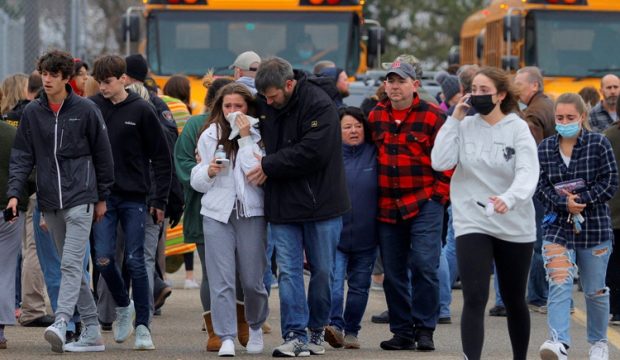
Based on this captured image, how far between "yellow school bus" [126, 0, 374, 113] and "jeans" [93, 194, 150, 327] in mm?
9354

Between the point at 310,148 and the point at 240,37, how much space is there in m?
10.2

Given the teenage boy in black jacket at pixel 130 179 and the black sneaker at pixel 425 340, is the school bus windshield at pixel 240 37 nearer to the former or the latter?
the teenage boy in black jacket at pixel 130 179

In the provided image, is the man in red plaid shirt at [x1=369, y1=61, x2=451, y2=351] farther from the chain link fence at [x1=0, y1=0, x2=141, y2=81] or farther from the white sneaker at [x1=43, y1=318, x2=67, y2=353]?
the chain link fence at [x1=0, y1=0, x2=141, y2=81]

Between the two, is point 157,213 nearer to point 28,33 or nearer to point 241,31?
point 241,31

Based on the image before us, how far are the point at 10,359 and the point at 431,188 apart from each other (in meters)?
2.82

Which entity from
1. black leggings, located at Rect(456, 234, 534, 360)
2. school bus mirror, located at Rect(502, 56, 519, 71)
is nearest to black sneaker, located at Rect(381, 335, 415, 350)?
black leggings, located at Rect(456, 234, 534, 360)

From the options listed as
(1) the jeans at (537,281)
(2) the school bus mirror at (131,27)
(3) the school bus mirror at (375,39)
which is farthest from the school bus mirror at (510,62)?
(1) the jeans at (537,281)

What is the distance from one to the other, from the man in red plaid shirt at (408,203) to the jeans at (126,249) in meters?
1.55

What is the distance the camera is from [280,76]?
9445 mm

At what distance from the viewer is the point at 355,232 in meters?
10.2

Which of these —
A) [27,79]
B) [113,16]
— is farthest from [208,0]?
[113,16]

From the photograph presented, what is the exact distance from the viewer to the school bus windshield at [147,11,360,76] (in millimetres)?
19469

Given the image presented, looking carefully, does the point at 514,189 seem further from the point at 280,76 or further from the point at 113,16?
the point at 113,16

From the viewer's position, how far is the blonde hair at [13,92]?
11.7m
